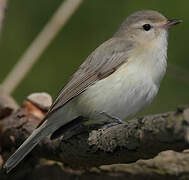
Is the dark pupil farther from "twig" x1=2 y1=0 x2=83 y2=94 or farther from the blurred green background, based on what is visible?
"twig" x1=2 y1=0 x2=83 y2=94

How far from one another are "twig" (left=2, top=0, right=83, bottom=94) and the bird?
0.48 metres

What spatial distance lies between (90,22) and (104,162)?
195 centimetres

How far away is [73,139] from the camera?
2.70 m

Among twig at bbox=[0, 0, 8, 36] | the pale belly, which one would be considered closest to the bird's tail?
the pale belly

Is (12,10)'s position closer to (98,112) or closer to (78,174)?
(98,112)

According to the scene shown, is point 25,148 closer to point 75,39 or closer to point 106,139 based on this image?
point 106,139

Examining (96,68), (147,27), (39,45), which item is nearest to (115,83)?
(96,68)

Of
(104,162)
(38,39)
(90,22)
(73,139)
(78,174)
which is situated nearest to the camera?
(104,162)

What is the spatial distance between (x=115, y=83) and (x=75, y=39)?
1059 millimetres

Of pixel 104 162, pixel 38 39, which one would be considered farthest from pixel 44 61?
pixel 104 162

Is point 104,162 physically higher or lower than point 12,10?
lower

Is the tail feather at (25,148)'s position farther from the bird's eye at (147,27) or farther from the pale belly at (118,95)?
the bird's eye at (147,27)

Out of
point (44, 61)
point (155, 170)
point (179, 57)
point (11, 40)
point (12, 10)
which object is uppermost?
point (12, 10)

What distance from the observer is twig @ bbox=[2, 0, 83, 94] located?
11.9 feet
